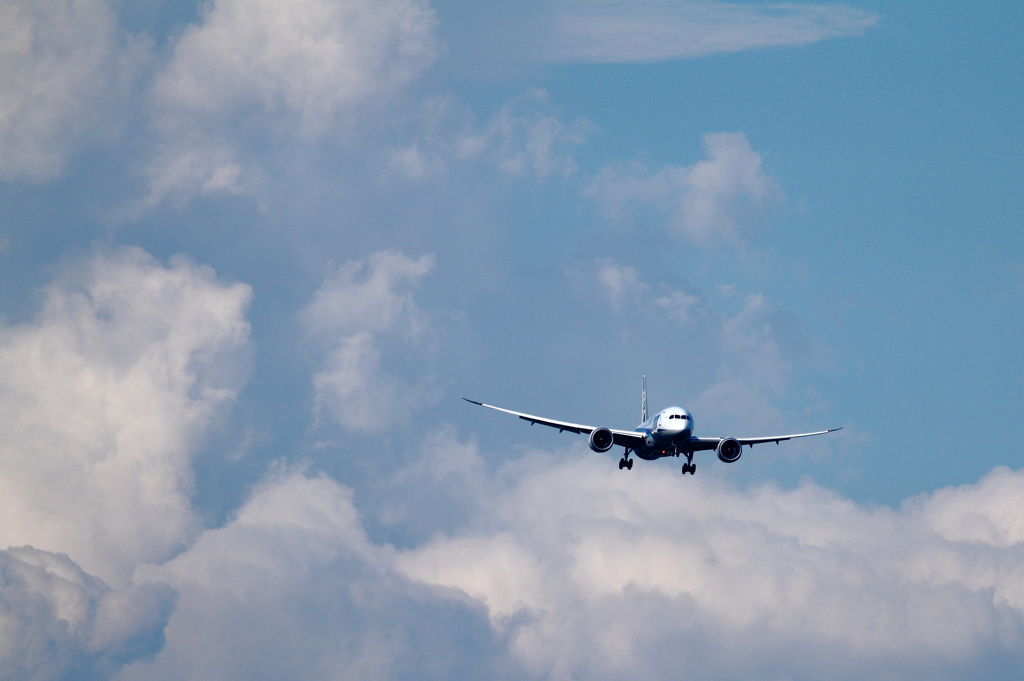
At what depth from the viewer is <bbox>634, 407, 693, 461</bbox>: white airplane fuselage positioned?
123500 mm

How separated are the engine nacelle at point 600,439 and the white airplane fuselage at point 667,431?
310 cm

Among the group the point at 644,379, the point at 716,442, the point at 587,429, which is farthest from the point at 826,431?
the point at 644,379

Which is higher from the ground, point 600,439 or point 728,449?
point 728,449

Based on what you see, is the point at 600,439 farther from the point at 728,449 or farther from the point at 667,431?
Answer: the point at 728,449

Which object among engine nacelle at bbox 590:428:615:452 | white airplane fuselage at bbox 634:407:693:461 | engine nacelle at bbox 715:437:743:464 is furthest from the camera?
engine nacelle at bbox 715:437:743:464

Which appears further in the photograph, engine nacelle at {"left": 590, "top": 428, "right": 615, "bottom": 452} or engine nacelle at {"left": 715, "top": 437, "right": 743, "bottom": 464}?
engine nacelle at {"left": 715, "top": 437, "right": 743, "bottom": 464}

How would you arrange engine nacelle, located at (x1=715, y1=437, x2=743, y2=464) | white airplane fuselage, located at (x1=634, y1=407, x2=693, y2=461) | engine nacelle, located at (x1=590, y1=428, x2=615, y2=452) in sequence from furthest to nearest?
engine nacelle, located at (x1=715, y1=437, x2=743, y2=464), engine nacelle, located at (x1=590, y1=428, x2=615, y2=452), white airplane fuselage, located at (x1=634, y1=407, x2=693, y2=461)

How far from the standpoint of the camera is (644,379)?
542 ft

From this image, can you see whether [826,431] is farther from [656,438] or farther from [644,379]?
[644,379]

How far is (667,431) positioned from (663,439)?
1.59m

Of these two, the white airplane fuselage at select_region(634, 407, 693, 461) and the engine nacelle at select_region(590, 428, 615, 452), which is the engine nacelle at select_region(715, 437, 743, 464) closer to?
the white airplane fuselage at select_region(634, 407, 693, 461)

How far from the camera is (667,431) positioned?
123812 mm

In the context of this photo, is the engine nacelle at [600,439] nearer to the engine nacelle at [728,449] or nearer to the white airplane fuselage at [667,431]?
the white airplane fuselage at [667,431]

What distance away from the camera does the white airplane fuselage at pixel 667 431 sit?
12350 centimetres
